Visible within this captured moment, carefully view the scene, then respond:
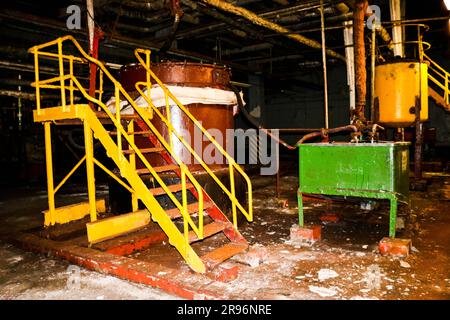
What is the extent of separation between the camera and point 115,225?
5.31 meters

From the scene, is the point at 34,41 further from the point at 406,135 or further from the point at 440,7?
the point at 406,135

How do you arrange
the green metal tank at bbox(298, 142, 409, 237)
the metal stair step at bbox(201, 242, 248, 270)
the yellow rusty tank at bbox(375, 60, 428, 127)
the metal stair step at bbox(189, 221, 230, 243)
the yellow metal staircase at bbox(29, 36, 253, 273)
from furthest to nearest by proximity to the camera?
1. the yellow rusty tank at bbox(375, 60, 428, 127)
2. the green metal tank at bbox(298, 142, 409, 237)
3. the metal stair step at bbox(189, 221, 230, 243)
4. the yellow metal staircase at bbox(29, 36, 253, 273)
5. the metal stair step at bbox(201, 242, 248, 270)

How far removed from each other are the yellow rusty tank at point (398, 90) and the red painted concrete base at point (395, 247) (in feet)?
18.3

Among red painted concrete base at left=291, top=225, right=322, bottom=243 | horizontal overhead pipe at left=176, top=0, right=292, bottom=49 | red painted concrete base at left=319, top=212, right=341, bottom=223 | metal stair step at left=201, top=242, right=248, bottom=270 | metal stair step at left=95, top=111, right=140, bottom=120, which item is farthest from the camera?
horizontal overhead pipe at left=176, top=0, right=292, bottom=49

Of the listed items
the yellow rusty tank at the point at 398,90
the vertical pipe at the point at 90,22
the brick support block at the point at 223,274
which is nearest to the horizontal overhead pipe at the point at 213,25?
the vertical pipe at the point at 90,22

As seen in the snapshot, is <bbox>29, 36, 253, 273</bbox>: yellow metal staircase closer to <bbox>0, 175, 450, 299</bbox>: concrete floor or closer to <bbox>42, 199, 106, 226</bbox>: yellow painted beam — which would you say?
<bbox>42, 199, 106, 226</bbox>: yellow painted beam

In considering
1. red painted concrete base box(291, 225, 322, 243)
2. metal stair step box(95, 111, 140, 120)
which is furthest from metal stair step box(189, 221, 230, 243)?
metal stair step box(95, 111, 140, 120)

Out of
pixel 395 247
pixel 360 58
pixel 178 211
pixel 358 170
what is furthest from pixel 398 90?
pixel 178 211

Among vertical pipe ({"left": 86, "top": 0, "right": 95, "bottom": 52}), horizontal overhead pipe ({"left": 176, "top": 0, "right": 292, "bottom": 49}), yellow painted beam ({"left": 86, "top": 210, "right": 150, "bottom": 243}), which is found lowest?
yellow painted beam ({"left": 86, "top": 210, "right": 150, "bottom": 243})

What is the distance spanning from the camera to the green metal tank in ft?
15.3

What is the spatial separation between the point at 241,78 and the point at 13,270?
16016 mm

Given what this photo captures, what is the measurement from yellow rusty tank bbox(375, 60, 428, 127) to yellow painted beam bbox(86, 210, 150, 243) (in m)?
7.09

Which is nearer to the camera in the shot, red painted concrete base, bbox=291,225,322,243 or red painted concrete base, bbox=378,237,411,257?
red painted concrete base, bbox=378,237,411,257
